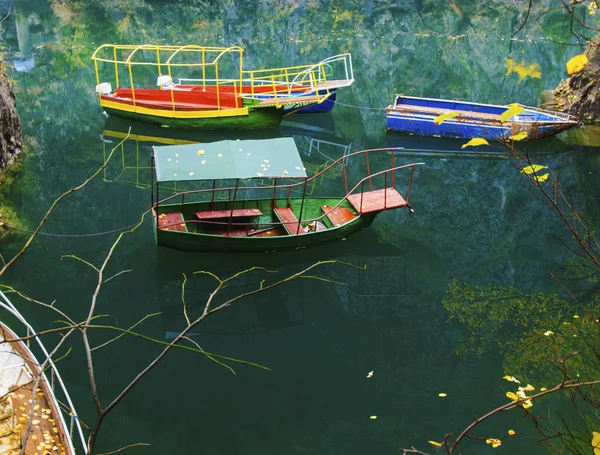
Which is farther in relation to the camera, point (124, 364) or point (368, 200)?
point (368, 200)

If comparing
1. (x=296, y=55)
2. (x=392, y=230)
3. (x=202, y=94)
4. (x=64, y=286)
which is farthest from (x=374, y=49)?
(x=64, y=286)

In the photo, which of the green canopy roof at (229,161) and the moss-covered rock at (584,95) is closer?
the green canopy roof at (229,161)

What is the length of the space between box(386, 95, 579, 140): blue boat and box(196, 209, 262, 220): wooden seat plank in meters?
7.40

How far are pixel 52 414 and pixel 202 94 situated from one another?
45.6 feet

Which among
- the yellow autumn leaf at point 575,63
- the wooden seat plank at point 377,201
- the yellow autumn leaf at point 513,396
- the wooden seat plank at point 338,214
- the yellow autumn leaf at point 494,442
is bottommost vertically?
the yellow autumn leaf at point 494,442

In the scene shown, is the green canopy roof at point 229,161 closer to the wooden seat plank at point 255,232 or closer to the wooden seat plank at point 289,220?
the wooden seat plank at point 289,220

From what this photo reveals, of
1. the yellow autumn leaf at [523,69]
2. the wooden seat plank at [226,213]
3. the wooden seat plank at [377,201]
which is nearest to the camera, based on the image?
the wooden seat plank at [226,213]

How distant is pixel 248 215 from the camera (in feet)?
43.7

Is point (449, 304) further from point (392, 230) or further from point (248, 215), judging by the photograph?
point (248, 215)

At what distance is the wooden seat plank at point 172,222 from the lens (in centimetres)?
1281

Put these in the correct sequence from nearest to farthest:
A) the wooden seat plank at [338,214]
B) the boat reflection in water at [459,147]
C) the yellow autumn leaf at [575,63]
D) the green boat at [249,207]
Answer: the yellow autumn leaf at [575,63]
the green boat at [249,207]
the wooden seat plank at [338,214]
the boat reflection in water at [459,147]

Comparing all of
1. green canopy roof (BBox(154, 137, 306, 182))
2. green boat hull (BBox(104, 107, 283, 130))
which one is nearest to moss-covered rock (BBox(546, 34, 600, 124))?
green boat hull (BBox(104, 107, 283, 130))

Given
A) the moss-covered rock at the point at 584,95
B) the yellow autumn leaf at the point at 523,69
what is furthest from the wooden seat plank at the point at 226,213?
the yellow autumn leaf at the point at 523,69

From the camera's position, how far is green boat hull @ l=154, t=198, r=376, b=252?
12.8 metres
